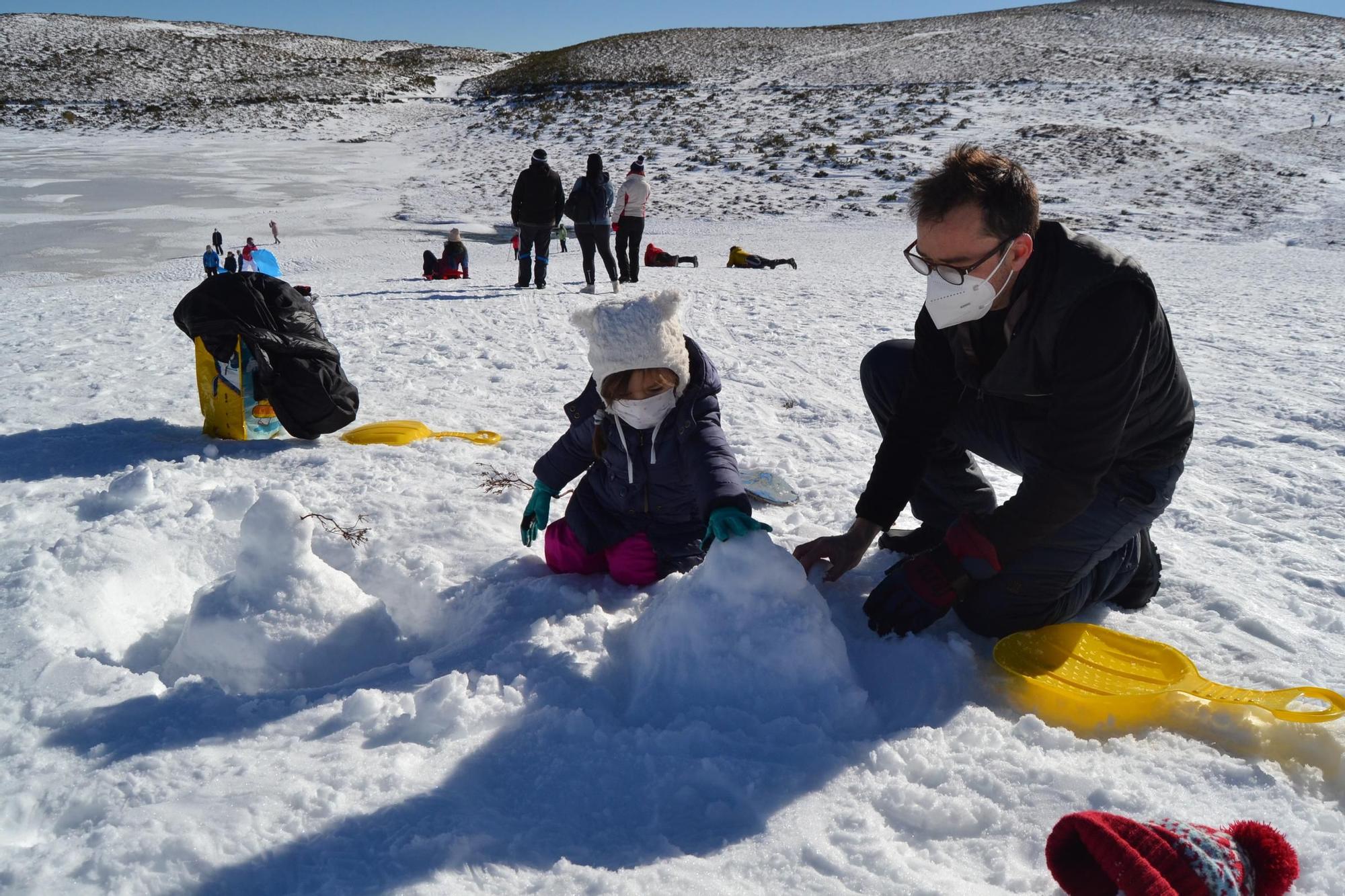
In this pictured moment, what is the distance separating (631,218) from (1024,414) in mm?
8848

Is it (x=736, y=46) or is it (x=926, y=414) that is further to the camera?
(x=736, y=46)

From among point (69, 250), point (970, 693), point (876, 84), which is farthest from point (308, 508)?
point (876, 84)

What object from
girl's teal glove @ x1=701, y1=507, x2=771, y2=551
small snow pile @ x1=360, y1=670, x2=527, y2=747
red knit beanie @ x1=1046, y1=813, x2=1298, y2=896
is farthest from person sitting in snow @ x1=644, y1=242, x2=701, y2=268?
red knit beanie @ x1=1046, y1=813, x2=1298, y2=896

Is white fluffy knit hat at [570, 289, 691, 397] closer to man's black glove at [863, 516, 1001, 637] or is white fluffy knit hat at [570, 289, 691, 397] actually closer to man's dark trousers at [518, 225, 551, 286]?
man's black glove at [863, 516, 1001, 637]

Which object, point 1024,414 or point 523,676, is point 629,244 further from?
point 523,676

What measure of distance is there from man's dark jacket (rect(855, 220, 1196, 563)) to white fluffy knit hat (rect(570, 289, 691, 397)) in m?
0.74

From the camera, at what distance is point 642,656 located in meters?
2.20

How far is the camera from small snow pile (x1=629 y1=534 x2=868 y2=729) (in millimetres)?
2014

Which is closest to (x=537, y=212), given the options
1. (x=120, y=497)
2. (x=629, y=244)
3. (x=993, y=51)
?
(x=629, y=244)

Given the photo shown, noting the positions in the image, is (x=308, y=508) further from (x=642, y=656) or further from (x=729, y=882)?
(x=729, y=882)

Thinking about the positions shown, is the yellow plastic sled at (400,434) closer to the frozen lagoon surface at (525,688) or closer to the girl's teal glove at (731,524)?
the frozen lagoon surface at (525,688)

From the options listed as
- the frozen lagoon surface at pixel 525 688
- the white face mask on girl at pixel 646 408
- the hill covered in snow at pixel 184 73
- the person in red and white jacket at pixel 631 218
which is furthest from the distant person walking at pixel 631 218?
the hill covered in snow at pixel 184 73

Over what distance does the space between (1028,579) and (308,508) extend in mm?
2465

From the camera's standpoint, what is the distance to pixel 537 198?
9.71 meters
